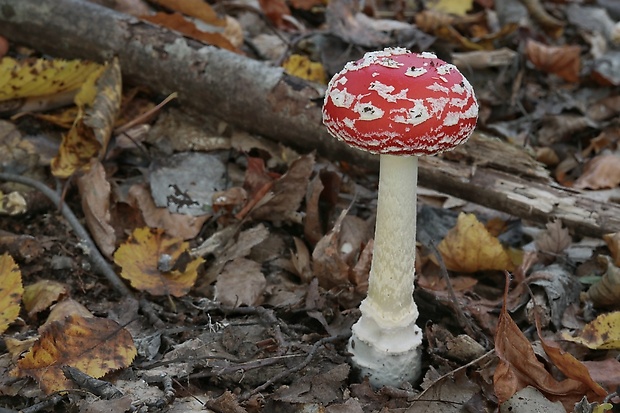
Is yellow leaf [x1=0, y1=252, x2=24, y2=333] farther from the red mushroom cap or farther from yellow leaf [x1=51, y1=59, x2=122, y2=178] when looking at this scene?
the red mushroom cap

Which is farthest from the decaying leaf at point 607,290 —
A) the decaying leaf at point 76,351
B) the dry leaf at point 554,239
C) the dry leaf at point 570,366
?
the decaying leaf at point 76,351

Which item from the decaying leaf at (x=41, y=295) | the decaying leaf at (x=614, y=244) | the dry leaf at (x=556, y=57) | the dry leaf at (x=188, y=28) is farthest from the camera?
the dry leaf at (x=556, y=57)

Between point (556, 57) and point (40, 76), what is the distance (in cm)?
363

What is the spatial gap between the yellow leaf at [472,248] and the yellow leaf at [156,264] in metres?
1.15

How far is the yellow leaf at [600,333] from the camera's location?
2.62 meters

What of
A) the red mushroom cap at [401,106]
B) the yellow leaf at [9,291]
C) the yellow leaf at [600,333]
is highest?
the red mushroom cap at [401,106]

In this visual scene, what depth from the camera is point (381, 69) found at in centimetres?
213

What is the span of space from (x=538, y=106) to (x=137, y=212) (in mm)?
2932

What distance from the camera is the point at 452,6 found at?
583cm

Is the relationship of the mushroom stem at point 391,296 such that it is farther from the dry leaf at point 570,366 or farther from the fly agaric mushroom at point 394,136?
the dry leaf at point 570,366

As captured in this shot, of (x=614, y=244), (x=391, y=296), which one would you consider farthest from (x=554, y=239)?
(x=391, y=296)

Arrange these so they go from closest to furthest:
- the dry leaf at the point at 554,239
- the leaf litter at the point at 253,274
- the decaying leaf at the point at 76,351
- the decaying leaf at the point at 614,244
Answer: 1. the decaying leaf at the point at 76,351
2. the leaf litter at the point at 253,274
3. the decaying leaf at the point at 614,244
4. the dry leaf at the point at 554,239

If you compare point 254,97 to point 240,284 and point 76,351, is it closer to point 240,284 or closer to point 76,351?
point 240,284

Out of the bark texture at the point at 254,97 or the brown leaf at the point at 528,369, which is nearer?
the brown leaf at the point at 528,369
